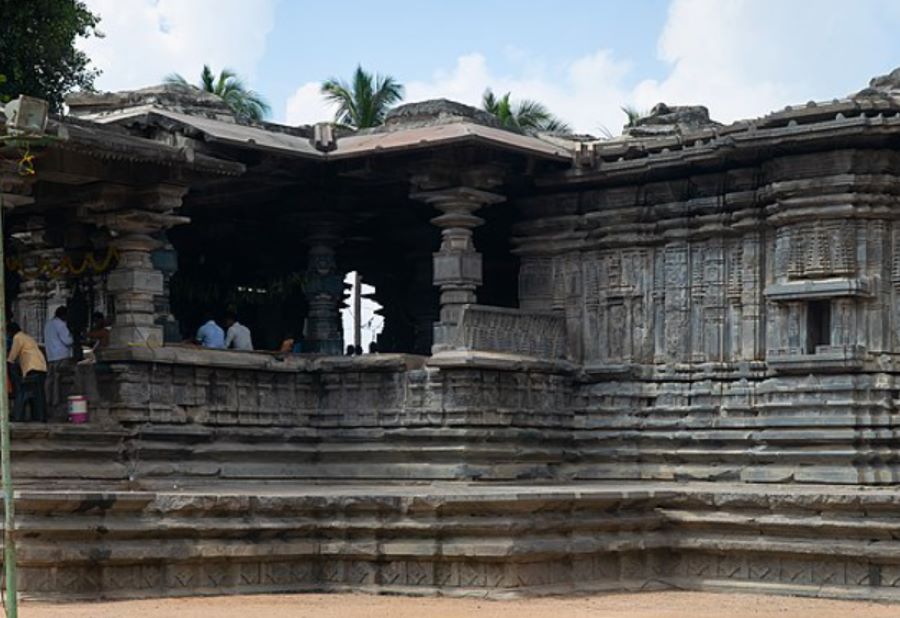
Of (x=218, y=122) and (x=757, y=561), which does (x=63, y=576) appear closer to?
(x=757, y=561)

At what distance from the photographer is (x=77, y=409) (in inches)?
765

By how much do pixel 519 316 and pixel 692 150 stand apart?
2.94 m

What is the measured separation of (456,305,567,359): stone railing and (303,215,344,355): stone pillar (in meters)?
2.87

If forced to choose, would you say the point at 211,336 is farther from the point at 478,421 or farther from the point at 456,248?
the point at 478,421

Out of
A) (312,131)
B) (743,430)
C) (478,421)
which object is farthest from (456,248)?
(743,430)

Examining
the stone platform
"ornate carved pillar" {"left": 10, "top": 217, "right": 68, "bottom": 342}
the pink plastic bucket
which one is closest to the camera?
the stone platform

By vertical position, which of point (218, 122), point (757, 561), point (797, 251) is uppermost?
point (218, 122)

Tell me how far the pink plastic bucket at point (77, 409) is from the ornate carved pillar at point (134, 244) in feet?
2.72

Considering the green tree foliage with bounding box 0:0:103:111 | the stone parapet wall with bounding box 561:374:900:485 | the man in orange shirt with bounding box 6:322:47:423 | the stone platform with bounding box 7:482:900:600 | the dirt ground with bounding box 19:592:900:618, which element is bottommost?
the dirt ground with bounding box 19:592:900:618

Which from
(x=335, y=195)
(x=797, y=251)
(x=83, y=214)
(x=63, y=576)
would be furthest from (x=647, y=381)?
(x=63, y=576)

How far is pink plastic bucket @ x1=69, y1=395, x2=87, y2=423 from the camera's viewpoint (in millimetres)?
19422

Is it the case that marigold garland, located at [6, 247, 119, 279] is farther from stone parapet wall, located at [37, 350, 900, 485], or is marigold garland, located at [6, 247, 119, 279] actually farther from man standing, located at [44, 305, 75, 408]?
stone parapet wall, located at [37, 350, 900, 485]

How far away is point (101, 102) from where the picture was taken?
71.1ft

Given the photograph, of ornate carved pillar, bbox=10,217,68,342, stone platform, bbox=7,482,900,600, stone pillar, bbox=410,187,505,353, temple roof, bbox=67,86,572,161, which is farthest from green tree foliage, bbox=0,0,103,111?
stone platform, bbox=7,482,900,600
